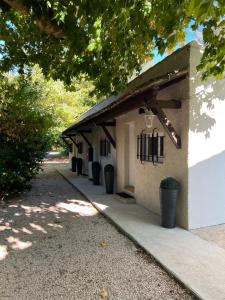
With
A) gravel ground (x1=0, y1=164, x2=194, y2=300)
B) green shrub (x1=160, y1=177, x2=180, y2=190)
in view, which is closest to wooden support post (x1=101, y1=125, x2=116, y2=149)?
gravel ground (x1=0, y1=164, x2=194, y2=300)

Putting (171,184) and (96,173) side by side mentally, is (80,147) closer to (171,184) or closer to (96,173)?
(96,173)

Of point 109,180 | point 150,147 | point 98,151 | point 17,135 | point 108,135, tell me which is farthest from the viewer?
point 98,151

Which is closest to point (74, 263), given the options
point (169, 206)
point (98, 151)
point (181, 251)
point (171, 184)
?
point (181, 251)

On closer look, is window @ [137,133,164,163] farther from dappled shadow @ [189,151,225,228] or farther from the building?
dappled shadow @ [189,151,225,228]

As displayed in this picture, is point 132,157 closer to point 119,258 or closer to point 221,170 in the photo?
point 221,170

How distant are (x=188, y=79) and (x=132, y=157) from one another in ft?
13.8

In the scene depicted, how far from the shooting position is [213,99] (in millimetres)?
6098

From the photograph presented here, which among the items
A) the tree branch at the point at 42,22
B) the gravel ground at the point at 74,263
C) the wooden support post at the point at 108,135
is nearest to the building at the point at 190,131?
the gravel ground at the point at 74,263

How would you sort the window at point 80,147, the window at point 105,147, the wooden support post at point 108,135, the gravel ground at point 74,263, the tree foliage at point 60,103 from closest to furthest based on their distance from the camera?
the gravel ground at point 74,263 → the wooden support post at point 108,135 → the window at point 105,147 → the window at point 80,147 → the tree foliage at point 60,103

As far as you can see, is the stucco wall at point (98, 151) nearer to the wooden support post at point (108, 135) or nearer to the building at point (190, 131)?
the wooden support post at point (108, 135)

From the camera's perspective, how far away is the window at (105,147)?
12430 mm

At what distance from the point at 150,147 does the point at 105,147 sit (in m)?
5.37

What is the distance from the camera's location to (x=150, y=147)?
773 cm

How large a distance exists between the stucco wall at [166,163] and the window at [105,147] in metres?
2.43
